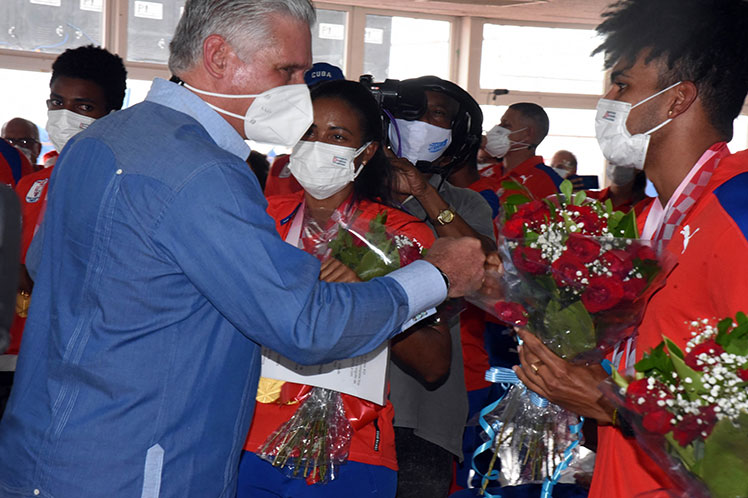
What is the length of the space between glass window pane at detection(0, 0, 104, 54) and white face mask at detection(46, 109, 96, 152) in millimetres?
6867

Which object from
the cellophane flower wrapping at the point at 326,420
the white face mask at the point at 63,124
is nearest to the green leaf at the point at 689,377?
the cellophane flower wrapping at the point at 326,420

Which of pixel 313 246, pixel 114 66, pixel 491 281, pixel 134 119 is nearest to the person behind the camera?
pixel 134 119

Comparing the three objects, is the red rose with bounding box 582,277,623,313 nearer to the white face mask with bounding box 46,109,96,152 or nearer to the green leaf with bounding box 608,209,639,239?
the green leaf with bounding box 608,209,639,239

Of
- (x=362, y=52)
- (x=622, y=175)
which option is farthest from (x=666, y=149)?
(x=362, y=52)

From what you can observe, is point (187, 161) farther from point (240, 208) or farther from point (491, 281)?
point (491, 281)

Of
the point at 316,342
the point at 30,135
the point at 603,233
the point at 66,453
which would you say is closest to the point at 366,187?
the point at 603,233

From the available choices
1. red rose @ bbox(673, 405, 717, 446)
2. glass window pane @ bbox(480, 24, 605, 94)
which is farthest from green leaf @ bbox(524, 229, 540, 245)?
glass window pane @ bbox(480, 24, 605, 94)

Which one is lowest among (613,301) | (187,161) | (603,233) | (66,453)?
(66,453)

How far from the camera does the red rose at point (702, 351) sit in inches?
48.3

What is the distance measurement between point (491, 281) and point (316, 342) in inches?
22.4

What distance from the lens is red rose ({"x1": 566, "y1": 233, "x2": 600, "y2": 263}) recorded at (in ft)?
5.46

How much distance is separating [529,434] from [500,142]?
4.39 meters

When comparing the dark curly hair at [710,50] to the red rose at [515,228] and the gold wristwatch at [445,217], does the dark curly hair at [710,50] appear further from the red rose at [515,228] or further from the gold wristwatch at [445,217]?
the gold wristwatch at [445,217]

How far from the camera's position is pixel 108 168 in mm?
1514
